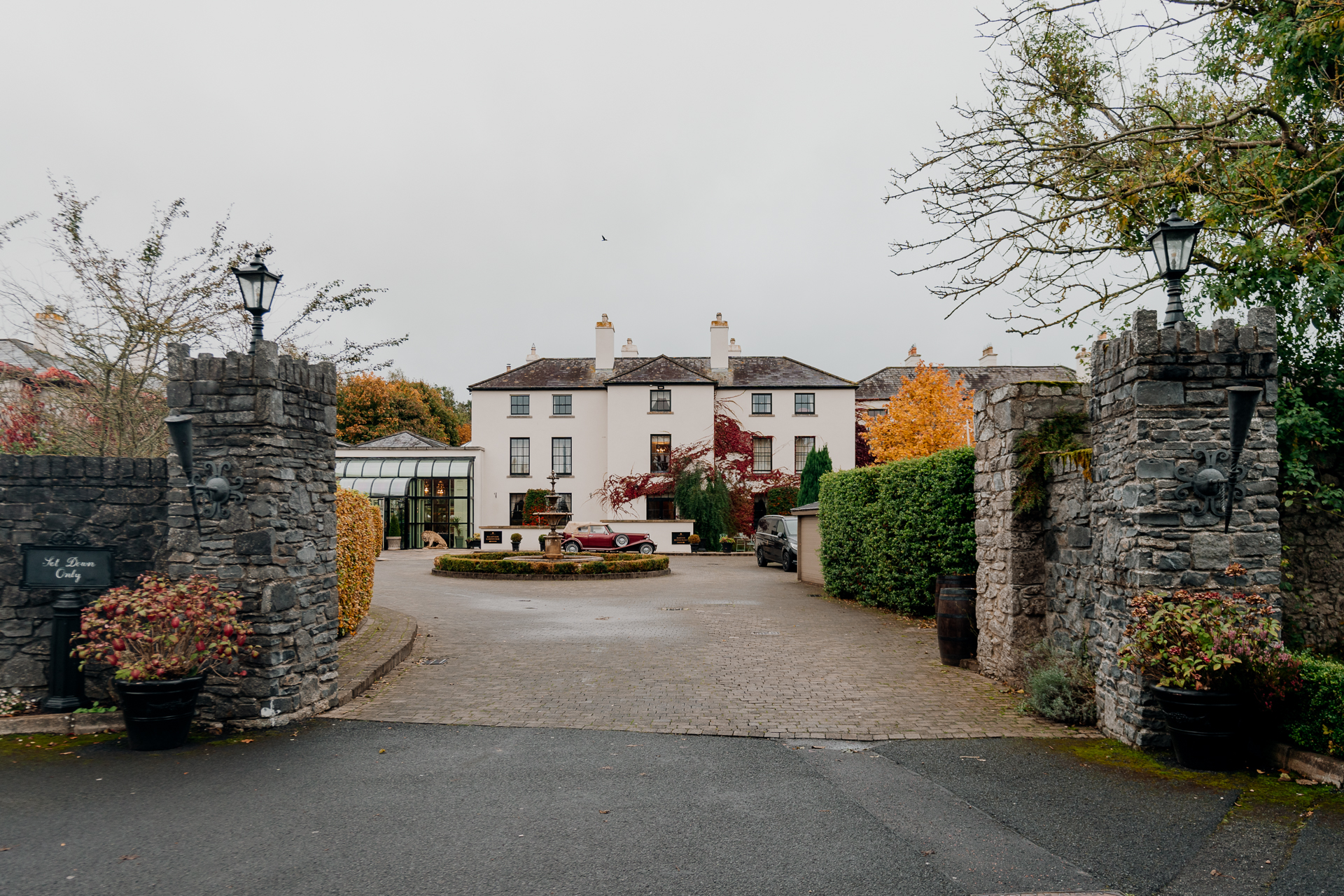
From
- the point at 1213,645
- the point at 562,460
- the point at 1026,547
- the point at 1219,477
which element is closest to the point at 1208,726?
the point at 1213,645

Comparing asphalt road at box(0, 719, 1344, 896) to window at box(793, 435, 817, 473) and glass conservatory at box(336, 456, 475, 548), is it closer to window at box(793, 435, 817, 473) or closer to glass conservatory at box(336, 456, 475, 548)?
glass conservatory at box(336, 456, 475, 548)

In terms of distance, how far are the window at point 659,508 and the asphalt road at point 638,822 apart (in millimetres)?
30911

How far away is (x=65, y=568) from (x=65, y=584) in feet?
0.42

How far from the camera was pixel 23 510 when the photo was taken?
22.2 ft

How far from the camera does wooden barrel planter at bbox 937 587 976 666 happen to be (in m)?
9.12

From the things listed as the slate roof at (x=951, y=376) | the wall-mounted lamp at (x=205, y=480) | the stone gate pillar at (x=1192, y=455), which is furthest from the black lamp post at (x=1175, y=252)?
the slate roof at (x=951, y=376)

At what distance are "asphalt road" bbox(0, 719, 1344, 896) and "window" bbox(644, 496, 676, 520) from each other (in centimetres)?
3091

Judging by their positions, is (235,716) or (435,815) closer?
(435,815)

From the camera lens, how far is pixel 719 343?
39.6 m

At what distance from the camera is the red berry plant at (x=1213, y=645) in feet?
17.7

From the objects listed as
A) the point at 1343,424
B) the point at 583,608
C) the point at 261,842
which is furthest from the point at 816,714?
the point at 583,608

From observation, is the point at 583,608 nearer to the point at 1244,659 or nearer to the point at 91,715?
the point at 91,715

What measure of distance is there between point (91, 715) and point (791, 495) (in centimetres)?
3070

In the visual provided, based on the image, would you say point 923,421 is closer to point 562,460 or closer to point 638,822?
point 562,460
